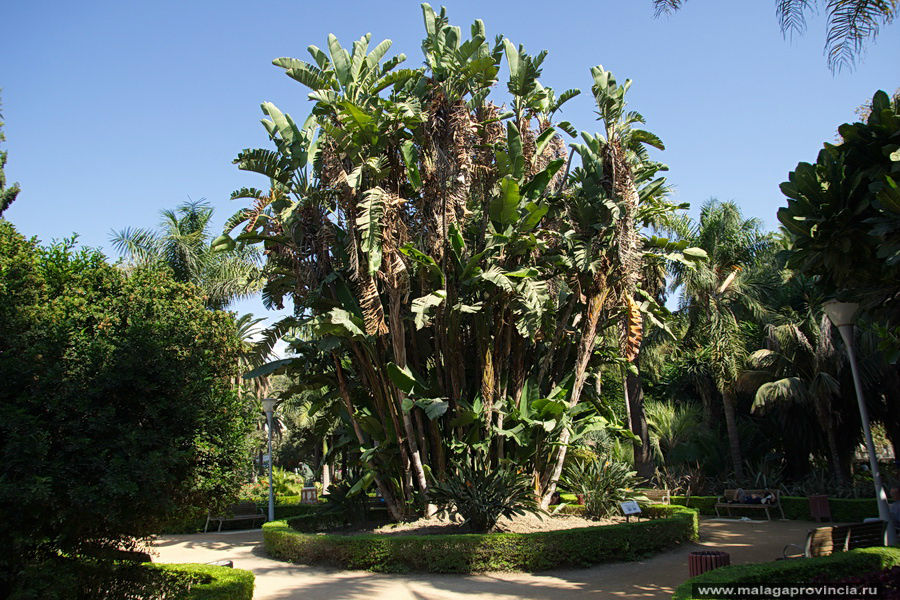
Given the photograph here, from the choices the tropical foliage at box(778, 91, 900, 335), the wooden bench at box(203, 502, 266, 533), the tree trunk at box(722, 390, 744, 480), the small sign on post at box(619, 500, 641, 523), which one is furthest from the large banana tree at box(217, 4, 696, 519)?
the tree trunk at box(722, 390, 744, 480)

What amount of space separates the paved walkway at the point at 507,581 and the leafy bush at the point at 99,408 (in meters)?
2.55

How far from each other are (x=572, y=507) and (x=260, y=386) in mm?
18317

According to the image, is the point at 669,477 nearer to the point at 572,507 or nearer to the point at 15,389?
the point at 572,507

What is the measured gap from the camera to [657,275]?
1912cm

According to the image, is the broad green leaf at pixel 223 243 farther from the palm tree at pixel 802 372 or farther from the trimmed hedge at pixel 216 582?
the palm tree at pixel 802 372

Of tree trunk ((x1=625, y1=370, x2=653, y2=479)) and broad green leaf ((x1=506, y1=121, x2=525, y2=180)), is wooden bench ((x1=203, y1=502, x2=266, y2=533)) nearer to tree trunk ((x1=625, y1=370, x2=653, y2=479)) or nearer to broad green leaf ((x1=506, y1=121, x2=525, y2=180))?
tree trunk ((x1=625, y1=370, x2=653, y2=479))

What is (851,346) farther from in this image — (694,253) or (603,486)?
(603,486)

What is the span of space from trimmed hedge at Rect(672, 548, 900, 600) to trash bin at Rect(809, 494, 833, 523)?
952 cm

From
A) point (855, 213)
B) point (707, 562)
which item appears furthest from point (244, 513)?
point (855, 213)

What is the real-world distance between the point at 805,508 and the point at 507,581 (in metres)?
11.9

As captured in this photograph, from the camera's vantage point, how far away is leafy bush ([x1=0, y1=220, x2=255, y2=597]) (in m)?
6.70

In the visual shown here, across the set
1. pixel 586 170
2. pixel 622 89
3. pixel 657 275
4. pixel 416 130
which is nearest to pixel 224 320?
pixel 416 130

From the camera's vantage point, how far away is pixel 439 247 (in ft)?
42.0

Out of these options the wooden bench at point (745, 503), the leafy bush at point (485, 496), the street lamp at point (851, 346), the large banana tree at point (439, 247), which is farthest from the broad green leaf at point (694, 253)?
the wooden bench at point (745, 503)
